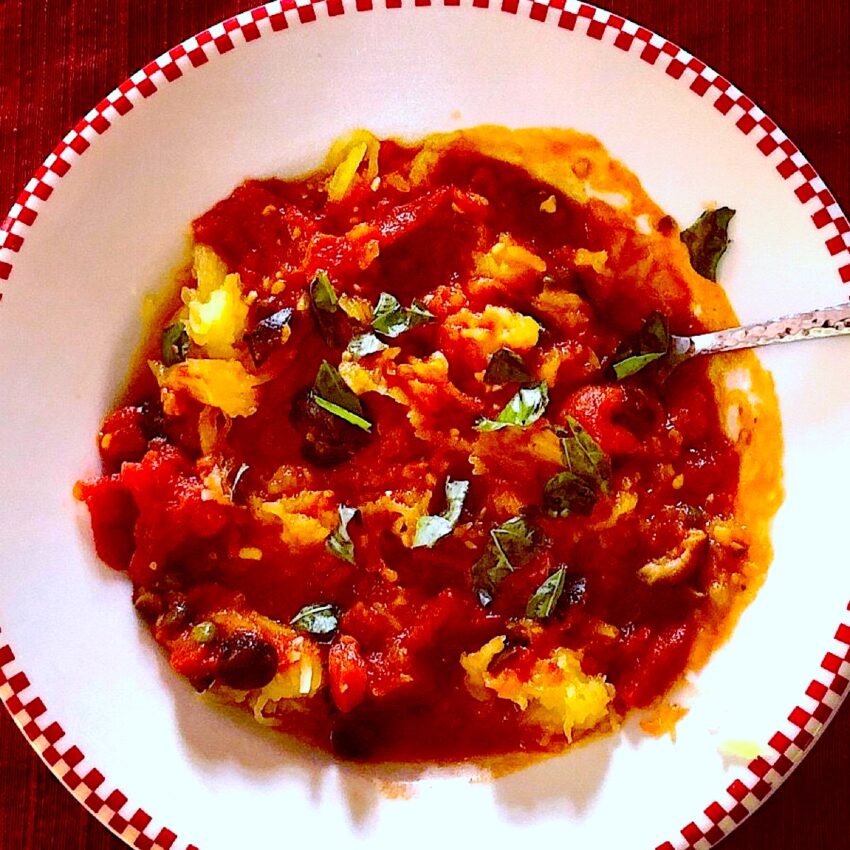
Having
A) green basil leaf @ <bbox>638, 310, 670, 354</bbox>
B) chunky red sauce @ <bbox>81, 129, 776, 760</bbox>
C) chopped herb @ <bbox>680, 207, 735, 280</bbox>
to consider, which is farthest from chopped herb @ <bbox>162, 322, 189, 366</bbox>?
chopped herb @ <bbox>680, 207, 735, 280</bbox>

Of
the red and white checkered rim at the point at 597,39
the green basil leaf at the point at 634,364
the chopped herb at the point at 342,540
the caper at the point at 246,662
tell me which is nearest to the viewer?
the red and white checkered rim at the point at 597,39

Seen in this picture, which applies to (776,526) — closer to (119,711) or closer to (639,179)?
(639,179)

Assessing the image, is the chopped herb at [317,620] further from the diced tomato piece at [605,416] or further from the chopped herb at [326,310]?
the diced tomato piece at [605,416]

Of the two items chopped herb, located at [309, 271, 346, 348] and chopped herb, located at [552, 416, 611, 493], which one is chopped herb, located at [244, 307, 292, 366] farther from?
chopped herb, located at [552, 416, 611, 493]

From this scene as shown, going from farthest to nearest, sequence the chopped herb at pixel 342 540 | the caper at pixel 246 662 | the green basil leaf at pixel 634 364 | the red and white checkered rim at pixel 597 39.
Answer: the green basil leaf at pixel 634 364
the chopped herb at pixel 342 540
the caper at pixel 246 662
the red and white checkered rim at pixel 597 39

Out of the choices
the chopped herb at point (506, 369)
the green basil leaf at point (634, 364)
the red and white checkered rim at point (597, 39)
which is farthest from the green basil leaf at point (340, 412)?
the red and white checkered rim at point (597, 39)

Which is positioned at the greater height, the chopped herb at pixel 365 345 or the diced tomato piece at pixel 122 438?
the chopped herb at pixel 365 345

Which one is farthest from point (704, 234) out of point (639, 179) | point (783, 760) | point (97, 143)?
point (97, 143)
